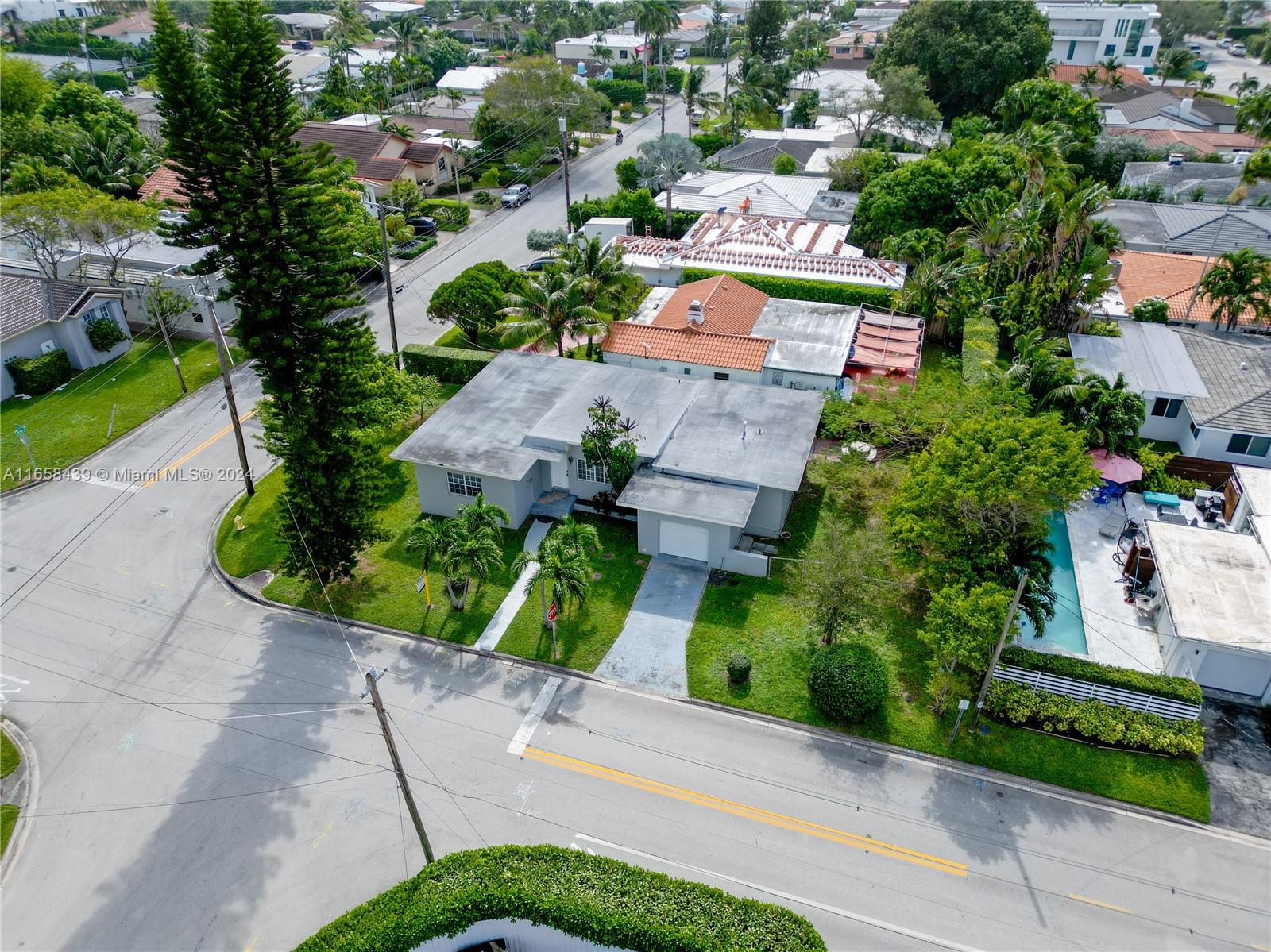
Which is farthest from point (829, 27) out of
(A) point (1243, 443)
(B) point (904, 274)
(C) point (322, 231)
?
(C) point (322, 231)

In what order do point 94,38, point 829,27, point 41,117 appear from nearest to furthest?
point 41,117 < point 94,38 < point 829,27

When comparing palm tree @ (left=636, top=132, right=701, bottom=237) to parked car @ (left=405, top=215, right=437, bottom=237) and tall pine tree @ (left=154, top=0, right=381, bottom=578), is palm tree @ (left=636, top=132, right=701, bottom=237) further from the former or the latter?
tall pine tree @ (left=154, top=0, right=381, bottom=578)

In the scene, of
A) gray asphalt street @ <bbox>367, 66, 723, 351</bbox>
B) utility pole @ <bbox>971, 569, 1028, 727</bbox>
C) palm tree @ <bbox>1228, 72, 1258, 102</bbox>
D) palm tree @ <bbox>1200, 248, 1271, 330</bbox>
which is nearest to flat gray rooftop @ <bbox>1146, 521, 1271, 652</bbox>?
utility pole @ <bbox>971, 569, 1028, 727</bbox>

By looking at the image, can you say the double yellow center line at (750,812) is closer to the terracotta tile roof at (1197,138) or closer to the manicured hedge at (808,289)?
the manicured hedge at (808,289)

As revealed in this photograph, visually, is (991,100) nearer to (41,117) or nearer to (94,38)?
(41,117)

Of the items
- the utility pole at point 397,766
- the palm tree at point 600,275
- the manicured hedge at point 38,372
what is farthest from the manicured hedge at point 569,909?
the manicured hedge at point 38,372

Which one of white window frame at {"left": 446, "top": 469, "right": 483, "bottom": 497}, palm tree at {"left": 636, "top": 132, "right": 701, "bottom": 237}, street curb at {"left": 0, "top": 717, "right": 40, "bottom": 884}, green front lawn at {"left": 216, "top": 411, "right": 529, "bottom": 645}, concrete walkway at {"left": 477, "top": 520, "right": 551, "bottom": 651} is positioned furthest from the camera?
palm tree at {"left": 636, "top": 132, "right": 701, "bottom": 237}

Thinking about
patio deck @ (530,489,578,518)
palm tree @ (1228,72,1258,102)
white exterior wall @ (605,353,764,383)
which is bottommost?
patio deck @ (530,489,578,518)
